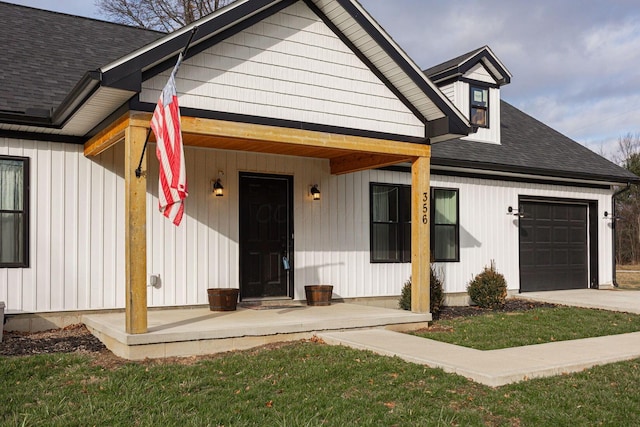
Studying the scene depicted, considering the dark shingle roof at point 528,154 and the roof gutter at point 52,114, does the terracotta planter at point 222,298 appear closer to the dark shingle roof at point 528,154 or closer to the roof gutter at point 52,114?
the roof gutter at point 52,114

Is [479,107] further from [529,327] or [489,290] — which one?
[529,327]

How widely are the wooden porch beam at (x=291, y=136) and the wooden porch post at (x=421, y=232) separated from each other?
29cm

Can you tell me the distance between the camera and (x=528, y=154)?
13.7 metres

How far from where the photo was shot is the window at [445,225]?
11961 millimetres

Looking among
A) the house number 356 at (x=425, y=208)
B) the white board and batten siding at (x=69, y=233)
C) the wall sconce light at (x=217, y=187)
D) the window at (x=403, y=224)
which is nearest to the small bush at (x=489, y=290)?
the window at (x=403, y=224)

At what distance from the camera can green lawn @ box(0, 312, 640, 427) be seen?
461cm

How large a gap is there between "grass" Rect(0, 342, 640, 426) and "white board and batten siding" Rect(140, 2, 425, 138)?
121 inches

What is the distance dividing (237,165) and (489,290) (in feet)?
17.6

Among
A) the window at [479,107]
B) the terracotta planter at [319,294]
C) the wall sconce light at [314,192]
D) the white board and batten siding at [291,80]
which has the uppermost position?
the window at [479,107]

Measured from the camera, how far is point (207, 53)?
7.22 meters

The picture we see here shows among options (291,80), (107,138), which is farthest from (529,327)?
(107,138)

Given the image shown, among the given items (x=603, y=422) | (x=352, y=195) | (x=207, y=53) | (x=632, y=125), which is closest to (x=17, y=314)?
(x=207, y=53)

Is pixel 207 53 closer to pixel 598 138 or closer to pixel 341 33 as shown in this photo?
pixel 341 33

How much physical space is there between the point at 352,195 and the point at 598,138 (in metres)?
33.1
